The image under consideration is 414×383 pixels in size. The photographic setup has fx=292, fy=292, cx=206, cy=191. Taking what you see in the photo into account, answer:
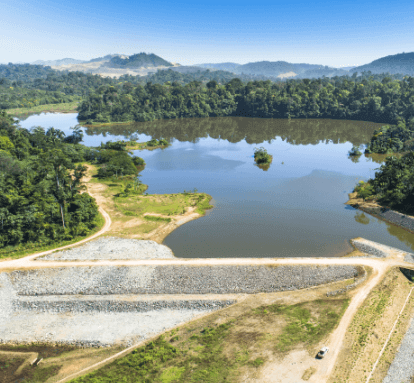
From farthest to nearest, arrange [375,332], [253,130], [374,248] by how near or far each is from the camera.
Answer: [253,130] < [374,248] < [375,332]

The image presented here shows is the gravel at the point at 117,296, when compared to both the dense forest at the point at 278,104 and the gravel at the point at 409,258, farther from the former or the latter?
the dense forest at the point at 278,104

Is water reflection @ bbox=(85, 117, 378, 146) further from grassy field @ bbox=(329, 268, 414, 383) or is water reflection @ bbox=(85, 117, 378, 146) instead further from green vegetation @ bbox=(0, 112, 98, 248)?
grassy field @ bbox=(329, 268, 414, 383)

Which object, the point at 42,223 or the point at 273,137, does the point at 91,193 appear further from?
the point at 273,137

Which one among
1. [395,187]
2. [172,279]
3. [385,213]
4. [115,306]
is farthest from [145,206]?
[395,187]

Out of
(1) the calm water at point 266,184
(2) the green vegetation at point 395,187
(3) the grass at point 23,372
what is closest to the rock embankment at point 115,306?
(3) the grass at point 23,372

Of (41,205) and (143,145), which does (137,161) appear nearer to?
(143,145)

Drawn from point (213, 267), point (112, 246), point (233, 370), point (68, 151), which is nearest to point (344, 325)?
point (233, 370)
